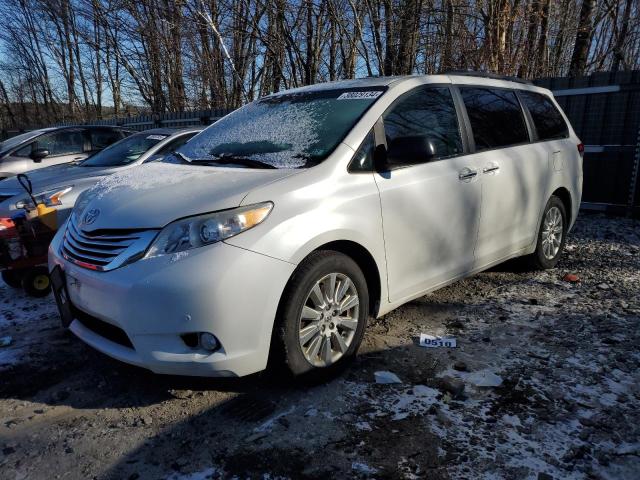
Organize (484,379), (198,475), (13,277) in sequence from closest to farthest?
(198,475) < (484,379) < (13,277)

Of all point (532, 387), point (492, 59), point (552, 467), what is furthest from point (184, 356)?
point (492, 59)

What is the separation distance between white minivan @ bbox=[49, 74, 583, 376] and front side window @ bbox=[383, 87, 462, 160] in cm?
1

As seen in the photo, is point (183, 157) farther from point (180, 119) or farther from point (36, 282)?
point (180, 119)

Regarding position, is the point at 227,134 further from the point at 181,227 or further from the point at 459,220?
the point at 459,220

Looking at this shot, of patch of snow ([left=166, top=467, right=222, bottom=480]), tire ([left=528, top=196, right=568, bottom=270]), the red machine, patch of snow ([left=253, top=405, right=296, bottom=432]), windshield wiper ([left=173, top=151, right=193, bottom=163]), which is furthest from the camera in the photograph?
tire ([left=528, top=196, right=568, bottom=270])

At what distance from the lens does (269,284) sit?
2402 millimetres

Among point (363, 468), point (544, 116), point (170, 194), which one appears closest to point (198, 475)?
point (363, 468)

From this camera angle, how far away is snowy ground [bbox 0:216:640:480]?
7.17 feet

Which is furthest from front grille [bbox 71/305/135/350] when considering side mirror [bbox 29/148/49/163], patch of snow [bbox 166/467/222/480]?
side mirror [bbox 29/148/49/163]

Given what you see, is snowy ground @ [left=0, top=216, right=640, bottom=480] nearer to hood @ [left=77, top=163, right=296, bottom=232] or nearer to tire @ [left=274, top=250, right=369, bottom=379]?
tire @ [left=274, top=250, right=369, bottom=379]

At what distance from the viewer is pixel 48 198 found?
187 inches

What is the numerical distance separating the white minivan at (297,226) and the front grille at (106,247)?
11mm

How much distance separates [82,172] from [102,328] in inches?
142

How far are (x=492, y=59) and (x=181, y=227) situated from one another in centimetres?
957
